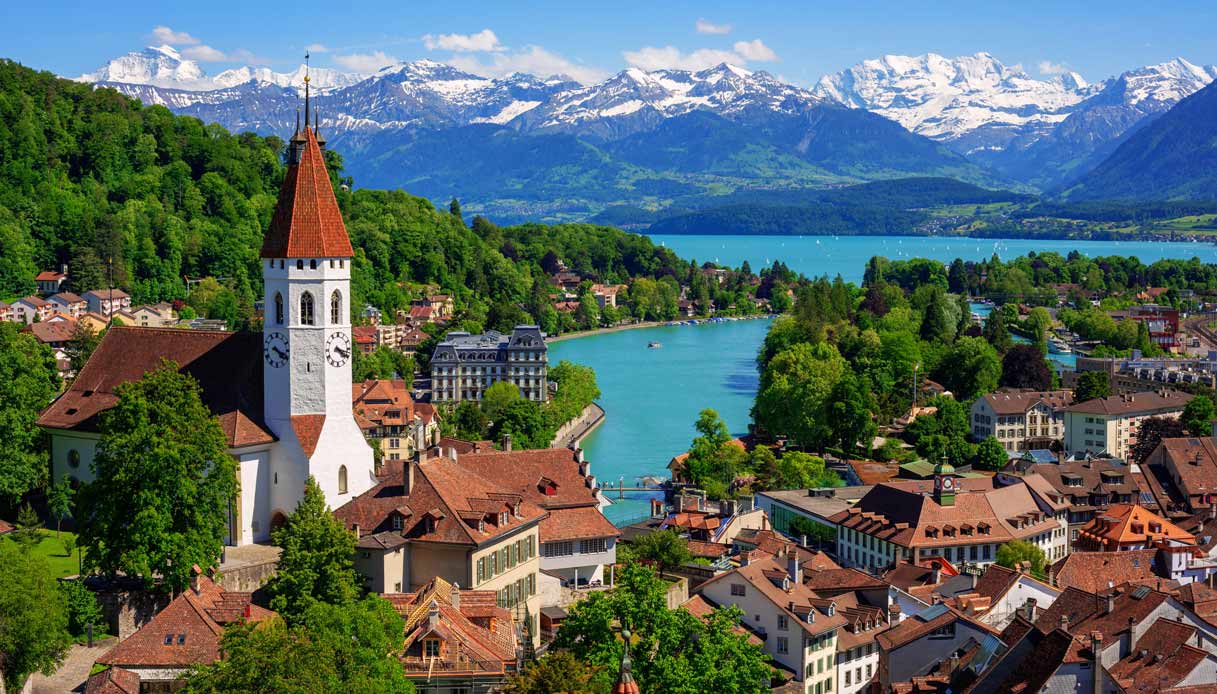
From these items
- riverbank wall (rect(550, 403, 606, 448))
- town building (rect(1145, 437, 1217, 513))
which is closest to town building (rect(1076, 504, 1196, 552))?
town building (rect(1145, 437, 1217, 513))

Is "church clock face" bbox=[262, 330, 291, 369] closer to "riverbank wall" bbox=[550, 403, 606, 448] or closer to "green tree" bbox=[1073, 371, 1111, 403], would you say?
"riverbank wall" bbox=[550, 403, 606, 448]

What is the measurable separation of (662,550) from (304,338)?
29.2 ft

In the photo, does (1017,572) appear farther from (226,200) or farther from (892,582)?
(226,200)

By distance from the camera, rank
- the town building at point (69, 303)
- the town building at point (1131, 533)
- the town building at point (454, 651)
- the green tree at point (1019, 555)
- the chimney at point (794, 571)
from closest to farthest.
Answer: the town building at point (454, 651) → the chimney at point (794, 571) → the green tree at point (1019, 555) → the town building at point (1131, 533) → the town building at point (69, 303)

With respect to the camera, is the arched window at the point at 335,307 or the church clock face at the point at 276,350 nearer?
the church clock face at the point at 276,350

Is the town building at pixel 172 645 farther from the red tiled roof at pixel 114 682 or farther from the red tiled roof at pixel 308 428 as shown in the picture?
the red tiled roof at pixel 308 428

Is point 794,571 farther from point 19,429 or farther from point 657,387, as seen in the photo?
point 657,387

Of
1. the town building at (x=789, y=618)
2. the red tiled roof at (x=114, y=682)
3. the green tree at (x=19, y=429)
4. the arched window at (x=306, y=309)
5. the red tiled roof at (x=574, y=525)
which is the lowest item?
the town building at (x=789, y=618)

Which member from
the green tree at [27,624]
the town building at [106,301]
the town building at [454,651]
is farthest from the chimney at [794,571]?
the town building at [106,301]

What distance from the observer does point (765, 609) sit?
28.4 metres

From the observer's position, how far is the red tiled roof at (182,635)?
73.4ft

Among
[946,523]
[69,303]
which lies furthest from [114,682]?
[69,303]

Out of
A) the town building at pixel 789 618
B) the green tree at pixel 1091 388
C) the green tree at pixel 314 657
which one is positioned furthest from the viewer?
the green tree at pixel 1091 388

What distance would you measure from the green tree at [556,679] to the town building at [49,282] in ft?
215
